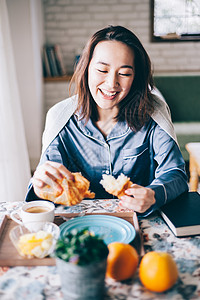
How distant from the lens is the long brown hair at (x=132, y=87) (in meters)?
1.55

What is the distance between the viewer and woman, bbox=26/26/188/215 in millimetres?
1522

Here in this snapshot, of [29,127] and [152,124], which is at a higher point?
→ [152,124]

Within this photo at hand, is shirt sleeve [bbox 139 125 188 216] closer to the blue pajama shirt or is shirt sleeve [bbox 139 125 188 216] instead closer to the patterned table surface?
the blue pajama shirt

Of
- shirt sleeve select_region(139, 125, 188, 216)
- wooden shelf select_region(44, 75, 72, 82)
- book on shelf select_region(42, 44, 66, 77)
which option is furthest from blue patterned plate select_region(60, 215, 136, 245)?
book on shelf select_region(42, 44, 66, 77)

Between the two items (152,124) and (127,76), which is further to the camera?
(152,124)

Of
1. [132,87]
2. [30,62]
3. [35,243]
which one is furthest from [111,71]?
[30,62]

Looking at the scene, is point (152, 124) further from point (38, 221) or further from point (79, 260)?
point (79, 260)

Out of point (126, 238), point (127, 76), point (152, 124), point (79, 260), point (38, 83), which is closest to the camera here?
point (79, 260)

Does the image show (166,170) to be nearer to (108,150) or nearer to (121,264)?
(108,150)

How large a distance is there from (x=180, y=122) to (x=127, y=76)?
2.59m

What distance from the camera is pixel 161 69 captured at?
451 centimetres

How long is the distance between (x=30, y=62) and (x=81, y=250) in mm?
3155

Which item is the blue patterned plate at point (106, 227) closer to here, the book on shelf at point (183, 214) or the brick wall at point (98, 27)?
the book on shelf at point (183, 214)

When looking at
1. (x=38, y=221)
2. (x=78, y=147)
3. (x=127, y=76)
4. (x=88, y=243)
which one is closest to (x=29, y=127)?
(x=78, y=147)
